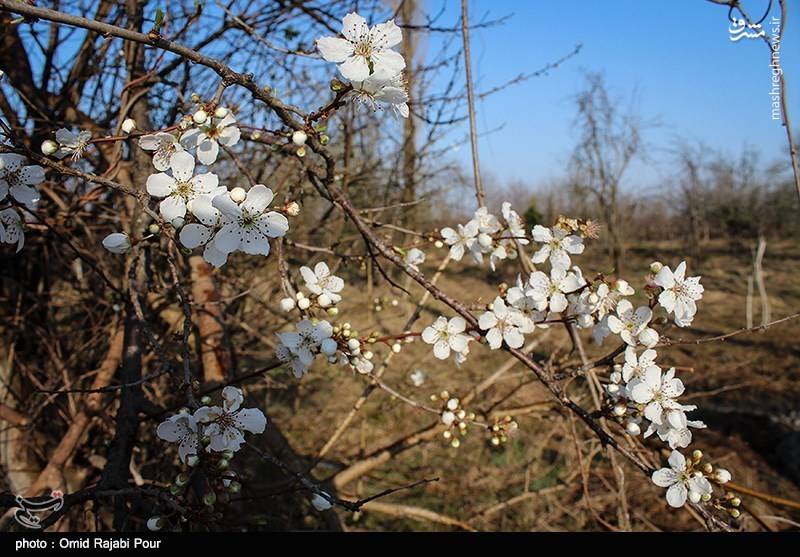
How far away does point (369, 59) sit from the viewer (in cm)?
89

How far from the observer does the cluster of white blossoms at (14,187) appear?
3.38 feet

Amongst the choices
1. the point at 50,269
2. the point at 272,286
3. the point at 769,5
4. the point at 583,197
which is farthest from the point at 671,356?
the point at 583,197

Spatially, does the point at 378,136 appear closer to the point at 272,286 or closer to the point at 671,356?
the point at 272,286

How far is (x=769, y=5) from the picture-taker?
131 cm

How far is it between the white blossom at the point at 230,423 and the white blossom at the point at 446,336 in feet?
1.60

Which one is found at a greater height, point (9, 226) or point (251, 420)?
point (9, 226)

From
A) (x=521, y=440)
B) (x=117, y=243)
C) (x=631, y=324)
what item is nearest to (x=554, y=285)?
(x=631, y=324)

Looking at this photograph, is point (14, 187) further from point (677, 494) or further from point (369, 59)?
point (677, 494)

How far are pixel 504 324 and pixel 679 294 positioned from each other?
0.40m

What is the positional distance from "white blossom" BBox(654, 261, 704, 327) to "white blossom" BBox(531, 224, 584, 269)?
0.81ft

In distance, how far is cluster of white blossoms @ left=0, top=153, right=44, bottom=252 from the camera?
3.38 feet

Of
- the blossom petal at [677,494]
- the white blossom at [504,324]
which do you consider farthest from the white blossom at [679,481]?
the white blossom at [504,324]

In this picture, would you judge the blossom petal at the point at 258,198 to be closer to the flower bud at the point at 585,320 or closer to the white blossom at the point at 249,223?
the white blossom at the point at 249,223

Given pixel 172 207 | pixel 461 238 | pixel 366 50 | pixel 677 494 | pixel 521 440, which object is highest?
pixel 366 50
